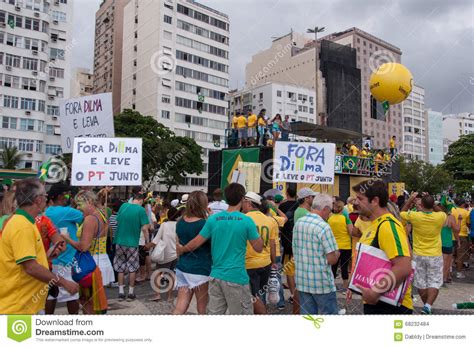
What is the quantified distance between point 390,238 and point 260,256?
8.11ft

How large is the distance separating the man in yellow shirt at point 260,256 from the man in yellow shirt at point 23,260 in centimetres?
265

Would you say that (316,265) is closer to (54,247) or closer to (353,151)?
(54,247)

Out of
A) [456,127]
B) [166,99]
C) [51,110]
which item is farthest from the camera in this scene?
[456,127]

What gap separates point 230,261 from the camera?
4402mm

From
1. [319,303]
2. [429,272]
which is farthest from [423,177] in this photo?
[319,303]

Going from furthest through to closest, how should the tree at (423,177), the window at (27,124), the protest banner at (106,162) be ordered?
→ the tree at (423,177) → the window at (27,124) → the protest banner at (106,162)

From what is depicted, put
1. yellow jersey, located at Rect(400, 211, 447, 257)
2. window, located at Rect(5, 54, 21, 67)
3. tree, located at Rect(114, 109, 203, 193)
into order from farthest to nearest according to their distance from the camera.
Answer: window, located at Rect(5, 54, 21, 67) < tree, located at Rect(114, 109, 203, 193) < yellow jersey, located at Rect(400, 211, 447, 257)

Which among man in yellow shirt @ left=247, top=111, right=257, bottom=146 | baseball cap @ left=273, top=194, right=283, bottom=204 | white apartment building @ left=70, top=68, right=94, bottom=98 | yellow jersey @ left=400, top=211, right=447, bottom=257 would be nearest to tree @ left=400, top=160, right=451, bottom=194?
man in yellow shirt @ left=247, top=111, right=257, bottom=146

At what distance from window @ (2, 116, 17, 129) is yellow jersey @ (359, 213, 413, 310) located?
4788 centimetres

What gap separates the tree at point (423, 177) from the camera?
5922 centimetres

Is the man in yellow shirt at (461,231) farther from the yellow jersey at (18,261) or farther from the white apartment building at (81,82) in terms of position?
the white apartment building at (81,82)

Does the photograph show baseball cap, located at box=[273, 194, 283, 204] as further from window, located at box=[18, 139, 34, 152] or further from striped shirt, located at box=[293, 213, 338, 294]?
window, located at box=[18, 139, 34, 152]

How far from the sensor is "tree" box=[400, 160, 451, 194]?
2331 inches

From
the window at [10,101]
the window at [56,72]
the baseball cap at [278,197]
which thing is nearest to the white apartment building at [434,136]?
the window at [56,72]
